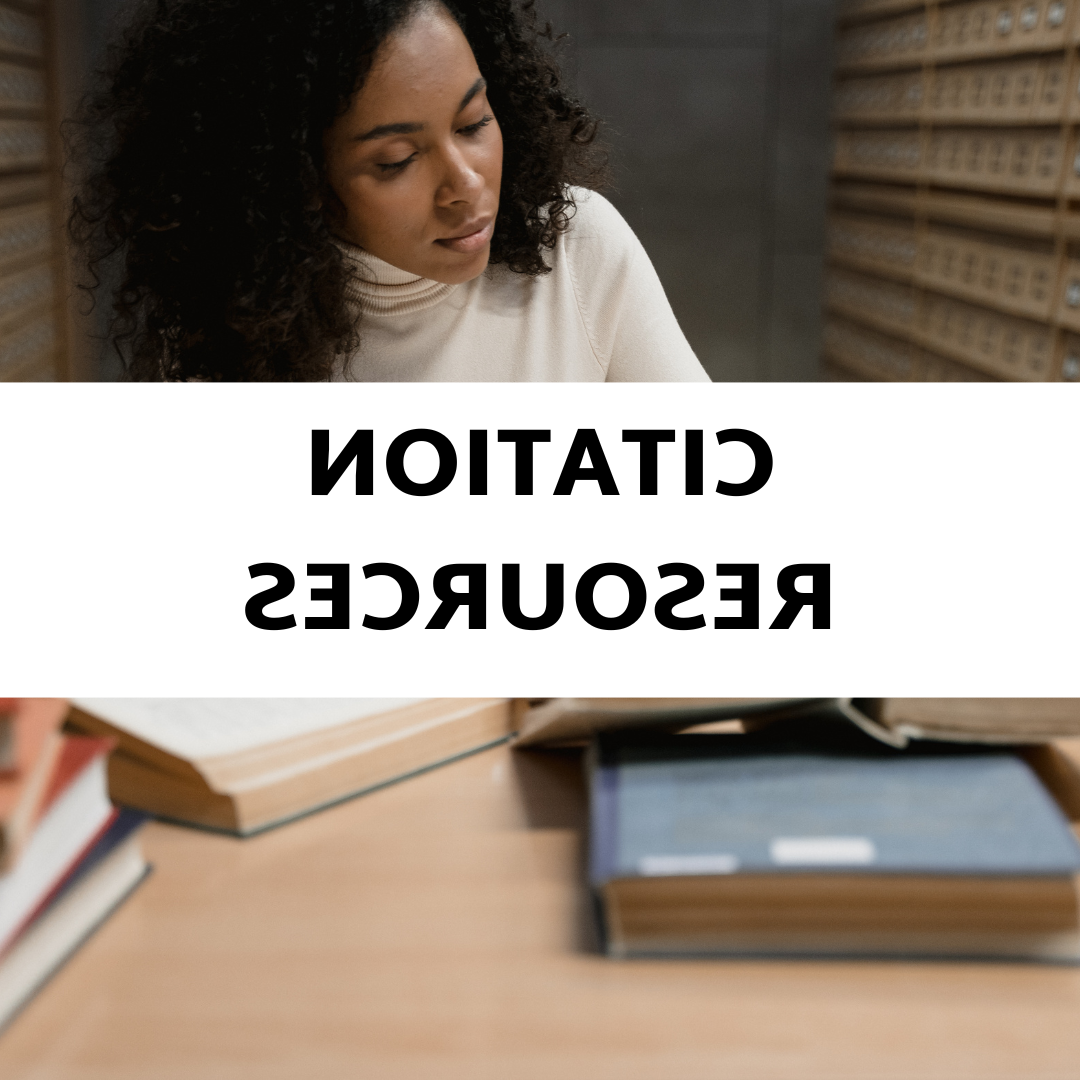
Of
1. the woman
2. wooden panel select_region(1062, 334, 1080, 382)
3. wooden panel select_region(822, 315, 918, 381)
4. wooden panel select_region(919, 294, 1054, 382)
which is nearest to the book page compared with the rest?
the woman

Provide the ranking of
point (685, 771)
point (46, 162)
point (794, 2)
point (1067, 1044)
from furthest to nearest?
point (794, 2) → point (46, 162) → point (685, 771) → point (1067, 1044)

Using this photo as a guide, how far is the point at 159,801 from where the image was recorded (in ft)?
2.23

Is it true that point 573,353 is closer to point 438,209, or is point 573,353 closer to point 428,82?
point 438,209

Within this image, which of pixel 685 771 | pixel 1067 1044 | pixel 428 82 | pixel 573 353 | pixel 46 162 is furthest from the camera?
pixel 46 162

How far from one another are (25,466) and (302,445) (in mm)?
208

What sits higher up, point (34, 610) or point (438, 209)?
point (438, 209)

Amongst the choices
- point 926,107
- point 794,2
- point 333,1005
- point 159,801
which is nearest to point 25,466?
point 159,801

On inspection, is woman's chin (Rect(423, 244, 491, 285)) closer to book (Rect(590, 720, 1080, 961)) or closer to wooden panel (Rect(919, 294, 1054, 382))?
book (Rect(590, 720, 1080, 961))

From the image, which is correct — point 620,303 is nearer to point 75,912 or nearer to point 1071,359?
point 75,912

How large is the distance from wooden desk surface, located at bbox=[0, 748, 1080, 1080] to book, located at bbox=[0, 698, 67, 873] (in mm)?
77

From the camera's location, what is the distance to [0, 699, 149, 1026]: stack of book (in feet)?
1.64

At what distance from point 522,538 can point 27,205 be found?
10.6 feet

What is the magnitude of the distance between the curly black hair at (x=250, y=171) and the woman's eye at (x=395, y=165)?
7 cm

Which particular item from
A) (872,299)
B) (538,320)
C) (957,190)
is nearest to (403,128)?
(538,320)
